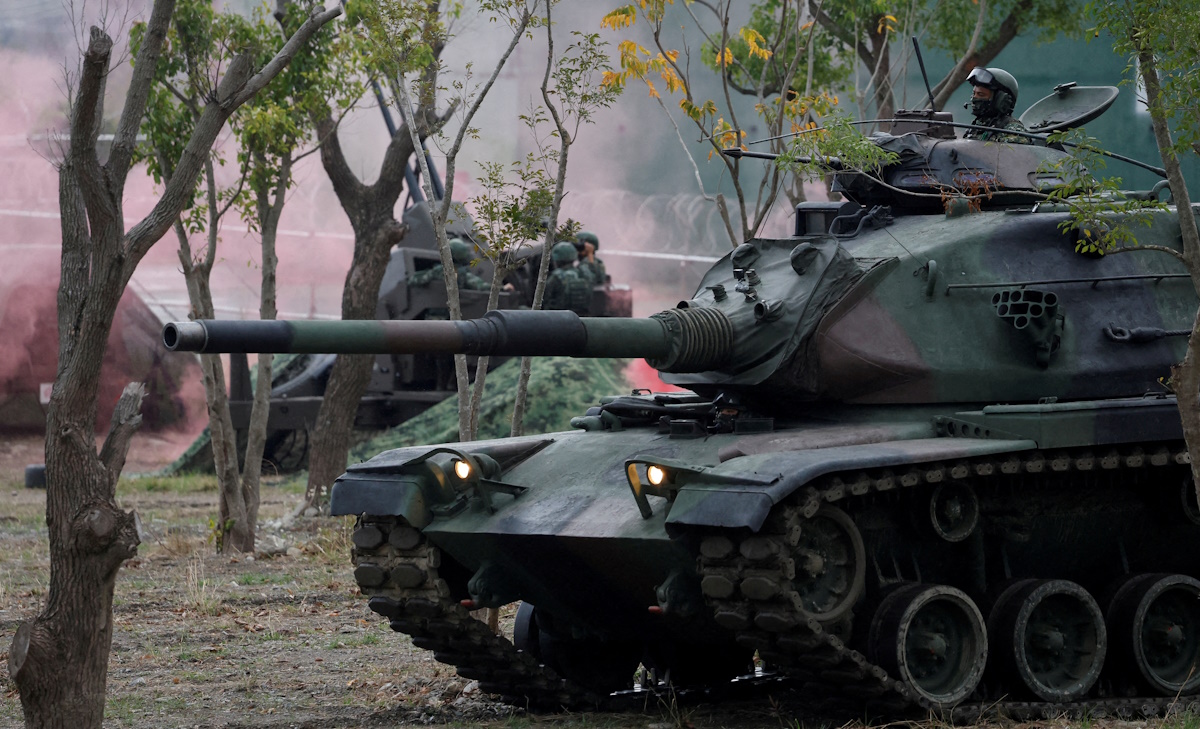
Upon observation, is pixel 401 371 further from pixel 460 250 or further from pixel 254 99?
pixel 254 99

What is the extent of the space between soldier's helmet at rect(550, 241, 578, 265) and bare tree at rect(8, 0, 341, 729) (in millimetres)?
14460

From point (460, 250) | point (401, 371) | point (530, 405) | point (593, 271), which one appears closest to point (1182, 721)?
point (530, 405)

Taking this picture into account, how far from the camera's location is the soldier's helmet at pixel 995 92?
34.3 feet

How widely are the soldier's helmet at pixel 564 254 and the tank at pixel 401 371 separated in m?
0.31

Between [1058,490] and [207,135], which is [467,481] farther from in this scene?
[1058,490]

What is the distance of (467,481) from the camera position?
8516mm

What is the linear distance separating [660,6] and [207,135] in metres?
5.74

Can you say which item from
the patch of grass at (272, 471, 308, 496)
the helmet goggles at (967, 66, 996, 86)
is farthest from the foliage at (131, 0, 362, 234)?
the patch of grass at (272, 471, 308, 496)

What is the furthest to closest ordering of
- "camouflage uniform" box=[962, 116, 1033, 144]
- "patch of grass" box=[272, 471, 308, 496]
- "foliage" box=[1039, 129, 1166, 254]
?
"patch of grass" box=[272, 471, 308, 496]
"camouflage uniform" box=[962, 116, 1033, 144]
"foliage" box=[1039, 129, 1166, 254]

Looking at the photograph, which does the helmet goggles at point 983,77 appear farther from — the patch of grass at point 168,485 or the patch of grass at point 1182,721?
the patch of grass at point 168,485

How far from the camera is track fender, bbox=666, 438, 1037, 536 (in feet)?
22.7

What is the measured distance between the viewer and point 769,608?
7.11 metres

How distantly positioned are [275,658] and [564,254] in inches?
543

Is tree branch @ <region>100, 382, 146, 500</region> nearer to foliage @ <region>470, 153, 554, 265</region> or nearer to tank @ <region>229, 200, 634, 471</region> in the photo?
foliage @ <region>470, 153, 554, 265</region>
